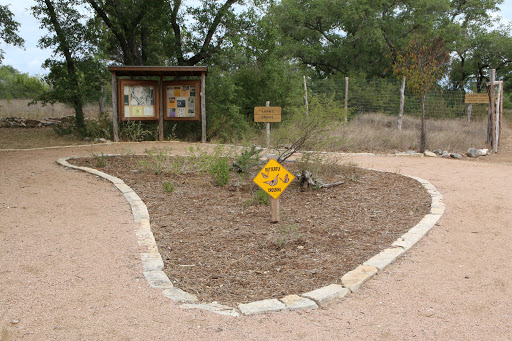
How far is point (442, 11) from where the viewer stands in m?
23.9

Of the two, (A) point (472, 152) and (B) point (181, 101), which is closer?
(A) point (472, 152)

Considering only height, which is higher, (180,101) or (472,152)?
(180,101)

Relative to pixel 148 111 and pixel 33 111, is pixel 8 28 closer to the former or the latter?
pixel 148 111

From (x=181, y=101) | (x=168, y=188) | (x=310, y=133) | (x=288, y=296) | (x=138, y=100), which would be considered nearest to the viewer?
(x=288, y=296)

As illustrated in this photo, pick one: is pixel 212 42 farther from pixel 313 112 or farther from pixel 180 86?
pixel 313 112

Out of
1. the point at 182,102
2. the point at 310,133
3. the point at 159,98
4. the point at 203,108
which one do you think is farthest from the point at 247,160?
the point at 159,98

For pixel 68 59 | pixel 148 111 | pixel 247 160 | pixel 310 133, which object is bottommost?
pixel 247 160

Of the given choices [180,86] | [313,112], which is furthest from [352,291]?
[180,86]

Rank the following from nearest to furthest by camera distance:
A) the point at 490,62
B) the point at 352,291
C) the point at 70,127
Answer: the point at 352,291 → the point at 70,127 → the point at 490,62

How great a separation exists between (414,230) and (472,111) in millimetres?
18696

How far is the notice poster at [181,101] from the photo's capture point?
12484 millimetres

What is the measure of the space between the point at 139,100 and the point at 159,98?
578mm

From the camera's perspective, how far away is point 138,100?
1225cm

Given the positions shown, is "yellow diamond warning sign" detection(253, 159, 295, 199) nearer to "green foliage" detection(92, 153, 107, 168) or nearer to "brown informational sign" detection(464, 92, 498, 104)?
"green foliage" detection(92, 153, 107, 168)
